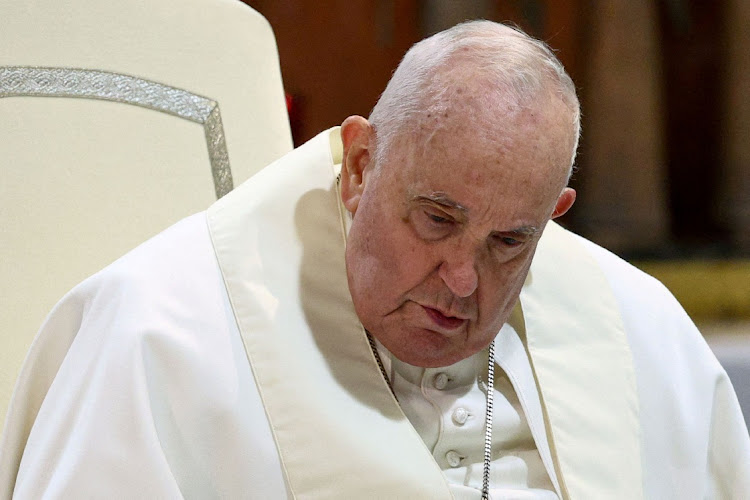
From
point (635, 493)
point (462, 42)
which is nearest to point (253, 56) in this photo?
point (462, 42)

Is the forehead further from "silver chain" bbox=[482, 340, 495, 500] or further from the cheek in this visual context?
"silver chain" bbox=[482, 340, 495, 500]

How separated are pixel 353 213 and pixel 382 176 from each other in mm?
200

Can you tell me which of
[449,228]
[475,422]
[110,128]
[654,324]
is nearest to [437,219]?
[449,228]

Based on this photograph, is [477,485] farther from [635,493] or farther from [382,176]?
[382,176]

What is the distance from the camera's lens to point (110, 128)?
104 inches

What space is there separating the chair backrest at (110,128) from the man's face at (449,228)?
76cm

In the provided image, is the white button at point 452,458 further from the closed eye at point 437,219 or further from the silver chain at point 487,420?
the closed eye at point 437,219

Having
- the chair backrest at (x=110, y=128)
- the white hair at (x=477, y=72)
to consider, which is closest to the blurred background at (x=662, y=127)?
the chair backrest at (x=110, y=128)

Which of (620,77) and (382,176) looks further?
(620,77)

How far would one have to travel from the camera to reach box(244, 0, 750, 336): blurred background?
532 centimetres

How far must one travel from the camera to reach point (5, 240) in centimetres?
243

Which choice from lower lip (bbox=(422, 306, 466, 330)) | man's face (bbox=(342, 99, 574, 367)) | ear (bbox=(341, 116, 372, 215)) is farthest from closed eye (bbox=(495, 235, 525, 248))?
ear (bbox=(341, 116, 372, 215))

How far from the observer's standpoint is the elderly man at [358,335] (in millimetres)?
1886

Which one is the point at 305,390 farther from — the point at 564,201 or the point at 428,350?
the point at 564,201
